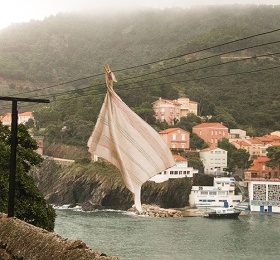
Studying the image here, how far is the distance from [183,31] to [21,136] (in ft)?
198

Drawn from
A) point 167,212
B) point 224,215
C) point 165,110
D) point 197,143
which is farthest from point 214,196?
point 165,110

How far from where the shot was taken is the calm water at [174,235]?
15023 mm

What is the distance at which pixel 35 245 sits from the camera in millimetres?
2551

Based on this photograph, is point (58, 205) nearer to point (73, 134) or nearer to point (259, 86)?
point (73, 134)

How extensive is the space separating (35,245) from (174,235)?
15.7 m

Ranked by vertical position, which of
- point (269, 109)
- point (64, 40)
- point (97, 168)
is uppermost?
point (64, 40)

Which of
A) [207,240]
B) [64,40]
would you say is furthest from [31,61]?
[207,240]

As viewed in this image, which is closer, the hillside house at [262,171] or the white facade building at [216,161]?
the hillside house at [262,171]

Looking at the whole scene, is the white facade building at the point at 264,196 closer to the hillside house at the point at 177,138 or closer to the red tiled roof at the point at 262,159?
the red tiled roof at the point at 262,159

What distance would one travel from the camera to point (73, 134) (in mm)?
31453

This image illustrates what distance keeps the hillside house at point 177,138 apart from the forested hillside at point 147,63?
2630mm

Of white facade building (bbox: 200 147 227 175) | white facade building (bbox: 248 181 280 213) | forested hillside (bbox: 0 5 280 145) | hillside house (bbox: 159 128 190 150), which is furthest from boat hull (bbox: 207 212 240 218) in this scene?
hillside house (bbox: 159 128 190 150)

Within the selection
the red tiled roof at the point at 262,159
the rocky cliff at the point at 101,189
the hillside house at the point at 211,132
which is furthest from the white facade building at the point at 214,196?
the hillside house at the point at 211,132

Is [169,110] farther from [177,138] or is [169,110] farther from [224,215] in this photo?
[224,215]
